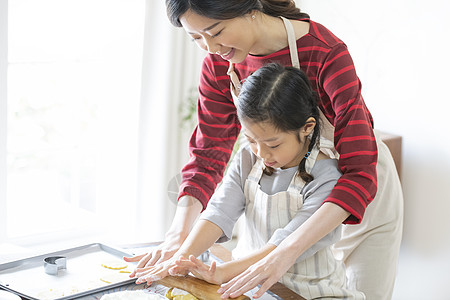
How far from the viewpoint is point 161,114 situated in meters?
2.98

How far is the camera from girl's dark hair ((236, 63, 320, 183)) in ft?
5.22

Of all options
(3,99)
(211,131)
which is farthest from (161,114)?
(211,131)

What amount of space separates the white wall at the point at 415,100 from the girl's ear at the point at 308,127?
1.10 m

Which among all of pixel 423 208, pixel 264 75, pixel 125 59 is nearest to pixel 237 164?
pixel 264 75

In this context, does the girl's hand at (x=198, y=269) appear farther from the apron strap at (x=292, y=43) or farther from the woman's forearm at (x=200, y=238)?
the apron strap at (x=292, y=43)

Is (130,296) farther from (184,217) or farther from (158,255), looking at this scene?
(184,217)

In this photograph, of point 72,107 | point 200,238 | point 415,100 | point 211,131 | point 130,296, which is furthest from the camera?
point 72,107

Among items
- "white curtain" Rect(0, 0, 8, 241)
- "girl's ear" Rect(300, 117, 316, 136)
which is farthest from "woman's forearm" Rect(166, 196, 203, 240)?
"white curtain" Rect(0, 0, 8, 241)

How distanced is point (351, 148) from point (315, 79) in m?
0.23

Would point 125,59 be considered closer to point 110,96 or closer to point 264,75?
point 110,96

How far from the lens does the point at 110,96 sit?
3.11 metres

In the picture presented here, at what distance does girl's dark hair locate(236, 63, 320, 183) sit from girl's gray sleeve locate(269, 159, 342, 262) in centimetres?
14

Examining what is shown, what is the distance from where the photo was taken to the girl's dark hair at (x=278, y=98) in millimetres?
1591

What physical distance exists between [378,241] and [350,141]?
1.90 feet
